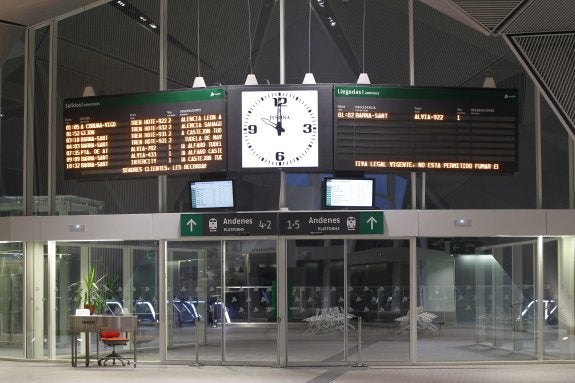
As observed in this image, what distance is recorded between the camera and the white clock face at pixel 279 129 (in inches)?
594

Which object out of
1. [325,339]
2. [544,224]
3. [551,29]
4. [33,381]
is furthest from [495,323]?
[33,381]

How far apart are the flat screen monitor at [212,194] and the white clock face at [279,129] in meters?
0.79

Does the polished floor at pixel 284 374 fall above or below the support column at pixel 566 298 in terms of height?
below

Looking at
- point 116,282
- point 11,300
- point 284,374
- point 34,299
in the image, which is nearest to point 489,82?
point 284,374

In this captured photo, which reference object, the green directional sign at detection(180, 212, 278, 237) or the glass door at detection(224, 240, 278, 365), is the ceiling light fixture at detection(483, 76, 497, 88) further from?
the glass door at detection(224, 240, 278, 365)

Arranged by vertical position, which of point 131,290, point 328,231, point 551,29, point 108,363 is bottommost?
point 108,363

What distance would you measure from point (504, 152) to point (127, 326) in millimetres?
6825

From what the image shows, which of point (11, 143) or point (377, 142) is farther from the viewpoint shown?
point (11, 143)

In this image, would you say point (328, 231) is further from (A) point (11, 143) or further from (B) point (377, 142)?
(A) point (11, 143)

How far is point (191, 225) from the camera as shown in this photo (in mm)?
16281

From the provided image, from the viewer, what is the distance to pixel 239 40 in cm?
1691

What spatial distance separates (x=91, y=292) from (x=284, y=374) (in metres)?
4.33

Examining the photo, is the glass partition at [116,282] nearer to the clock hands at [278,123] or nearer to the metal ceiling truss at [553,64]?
the clock hands at [278,123]

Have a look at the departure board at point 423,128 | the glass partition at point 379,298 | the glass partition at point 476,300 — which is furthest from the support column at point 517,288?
the departure board at point 423,128
